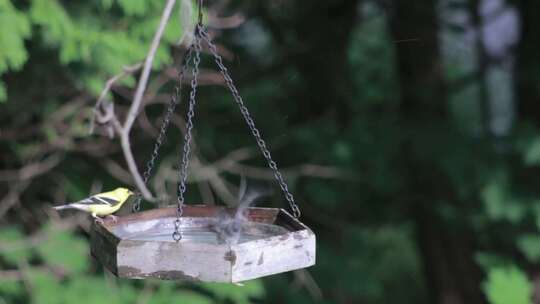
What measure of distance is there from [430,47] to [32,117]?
336 centimetres

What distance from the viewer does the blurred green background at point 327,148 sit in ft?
17.2

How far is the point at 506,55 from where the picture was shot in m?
6.78

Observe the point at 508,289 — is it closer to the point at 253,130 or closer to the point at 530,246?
the point at 253,130

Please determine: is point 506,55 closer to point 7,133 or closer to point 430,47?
point 430,47

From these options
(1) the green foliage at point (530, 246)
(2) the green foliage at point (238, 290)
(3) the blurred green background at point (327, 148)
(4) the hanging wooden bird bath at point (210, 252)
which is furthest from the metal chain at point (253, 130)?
(1) the green foliage at point (530, 246)

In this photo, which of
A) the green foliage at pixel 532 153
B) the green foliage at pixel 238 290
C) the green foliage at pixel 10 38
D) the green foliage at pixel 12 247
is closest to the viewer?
the green foliage at pixel 10 38

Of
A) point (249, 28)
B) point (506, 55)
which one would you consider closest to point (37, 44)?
point (249, 28)

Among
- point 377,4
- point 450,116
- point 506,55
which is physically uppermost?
point 377,4

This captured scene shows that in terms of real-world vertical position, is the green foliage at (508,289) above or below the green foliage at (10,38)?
below

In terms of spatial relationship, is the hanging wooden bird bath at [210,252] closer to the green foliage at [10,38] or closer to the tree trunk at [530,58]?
the green foliage at [10,38]

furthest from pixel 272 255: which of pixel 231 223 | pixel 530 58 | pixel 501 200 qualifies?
pixel 530 58

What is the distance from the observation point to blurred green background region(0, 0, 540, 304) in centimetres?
525

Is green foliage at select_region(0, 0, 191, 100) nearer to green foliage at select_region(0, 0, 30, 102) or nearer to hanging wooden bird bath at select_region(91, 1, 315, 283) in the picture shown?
green foliage at select_region(0, 0, 30, 102)

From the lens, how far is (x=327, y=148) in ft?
21.3
